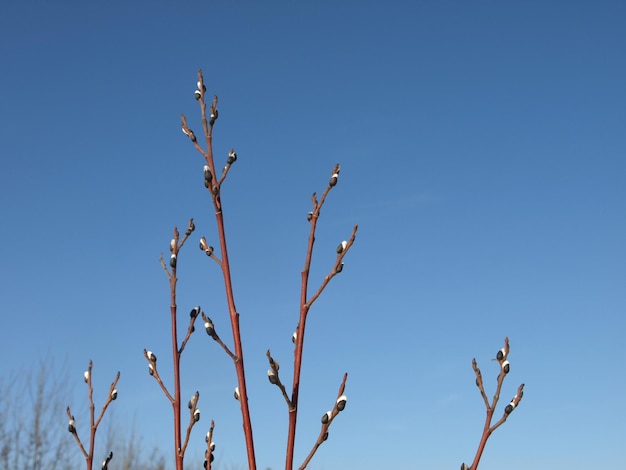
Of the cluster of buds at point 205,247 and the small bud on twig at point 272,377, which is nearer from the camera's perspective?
the small bud on twig at point 272,377

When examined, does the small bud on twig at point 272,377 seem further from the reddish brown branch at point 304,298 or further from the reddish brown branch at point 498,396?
the reddish brown branch at point 498,396

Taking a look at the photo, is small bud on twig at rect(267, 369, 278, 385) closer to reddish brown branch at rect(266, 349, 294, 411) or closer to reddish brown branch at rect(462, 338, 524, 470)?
reddish brown branch at rect(266, 349, 294, 411)

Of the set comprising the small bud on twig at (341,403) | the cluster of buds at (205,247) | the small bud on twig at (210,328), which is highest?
the cluster of buds at (205,247)

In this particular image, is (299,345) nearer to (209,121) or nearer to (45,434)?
(209,121)

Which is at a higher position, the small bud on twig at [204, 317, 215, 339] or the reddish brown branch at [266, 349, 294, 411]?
the small bud on twig at [204, 317, 215, 339]

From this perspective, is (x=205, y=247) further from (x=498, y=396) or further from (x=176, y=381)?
(x=498, y=396)

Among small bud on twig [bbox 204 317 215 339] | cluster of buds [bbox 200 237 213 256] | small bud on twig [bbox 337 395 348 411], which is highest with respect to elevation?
cluster of buds [bbox 200 237 213 256]

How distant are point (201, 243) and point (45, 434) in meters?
15.7

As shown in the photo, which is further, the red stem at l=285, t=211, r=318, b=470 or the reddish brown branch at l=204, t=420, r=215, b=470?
the reddish brown branch at l=204, t=420, r=215, b=470

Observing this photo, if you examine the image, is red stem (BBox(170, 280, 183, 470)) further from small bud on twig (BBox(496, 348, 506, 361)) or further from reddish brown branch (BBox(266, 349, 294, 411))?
small bud on twig (BBox(496, 348, 506, 361))

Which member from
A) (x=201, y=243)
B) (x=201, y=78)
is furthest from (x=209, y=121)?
(x=201, y=243)

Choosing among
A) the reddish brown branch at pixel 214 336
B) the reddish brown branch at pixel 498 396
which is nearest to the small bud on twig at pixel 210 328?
the reddish brown branch at pixel 214 336

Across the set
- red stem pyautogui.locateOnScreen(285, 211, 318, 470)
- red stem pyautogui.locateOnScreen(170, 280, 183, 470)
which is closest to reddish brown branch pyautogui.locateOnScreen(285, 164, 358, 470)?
red stem pyautogui.locateOnScreen(285, 211, 318, 470)

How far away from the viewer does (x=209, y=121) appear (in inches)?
66.7
